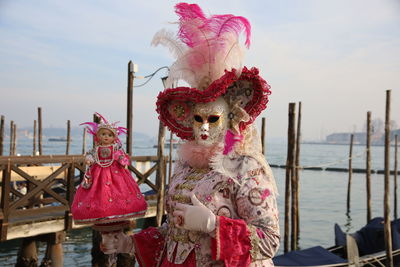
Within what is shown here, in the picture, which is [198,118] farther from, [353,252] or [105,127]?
[353,252]

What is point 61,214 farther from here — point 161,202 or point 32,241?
point 161,202

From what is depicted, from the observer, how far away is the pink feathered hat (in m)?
1.92

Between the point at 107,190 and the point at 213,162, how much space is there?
65cm

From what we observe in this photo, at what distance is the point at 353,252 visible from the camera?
7742mm

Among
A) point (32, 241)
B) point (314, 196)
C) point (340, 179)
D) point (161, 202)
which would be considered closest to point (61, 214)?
point (32, 241)

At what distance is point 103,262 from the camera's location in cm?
753

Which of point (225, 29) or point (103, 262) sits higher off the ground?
point (225, 29)

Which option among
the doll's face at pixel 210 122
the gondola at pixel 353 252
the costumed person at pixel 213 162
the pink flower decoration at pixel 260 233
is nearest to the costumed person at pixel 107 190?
the costumed person at pixel 213 162

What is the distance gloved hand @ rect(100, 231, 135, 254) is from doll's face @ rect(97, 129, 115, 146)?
0.60 m

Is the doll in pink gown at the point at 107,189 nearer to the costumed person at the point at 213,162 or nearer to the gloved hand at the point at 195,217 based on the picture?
the costumed person at the point at 213,162

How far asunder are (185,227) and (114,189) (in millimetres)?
647

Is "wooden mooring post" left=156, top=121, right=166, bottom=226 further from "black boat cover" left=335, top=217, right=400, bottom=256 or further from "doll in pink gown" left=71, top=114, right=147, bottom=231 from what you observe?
"doll in pink gown" left=71, top=114, right=147, bottom=231

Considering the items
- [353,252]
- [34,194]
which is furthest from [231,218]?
[353,252]

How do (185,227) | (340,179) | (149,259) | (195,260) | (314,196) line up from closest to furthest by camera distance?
(185,227)
(195,260)
(149,259)
(314,196)
(340,179)
